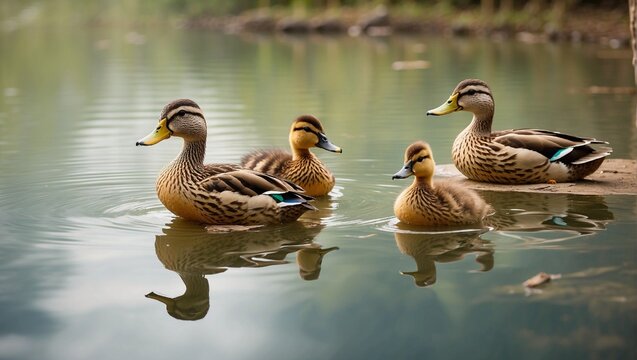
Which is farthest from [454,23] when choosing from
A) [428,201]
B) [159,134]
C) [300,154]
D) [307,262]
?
[307,262]

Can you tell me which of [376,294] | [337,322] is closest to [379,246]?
[376,294]

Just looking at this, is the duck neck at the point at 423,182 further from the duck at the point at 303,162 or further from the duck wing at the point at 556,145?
the duck wing at the point at 556,145

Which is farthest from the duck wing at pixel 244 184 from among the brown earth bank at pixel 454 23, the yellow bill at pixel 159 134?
the brown earth bank at pixel 454 23

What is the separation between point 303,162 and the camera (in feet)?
25.5

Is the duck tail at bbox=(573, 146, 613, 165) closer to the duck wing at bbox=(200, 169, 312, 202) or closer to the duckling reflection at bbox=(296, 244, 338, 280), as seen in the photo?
the duck wing at bbox=(200, 169, 312, 202)

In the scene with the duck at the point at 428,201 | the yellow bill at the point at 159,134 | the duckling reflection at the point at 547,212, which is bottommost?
the duckling reflection at the point at 547,212

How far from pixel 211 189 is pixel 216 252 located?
0.69 m

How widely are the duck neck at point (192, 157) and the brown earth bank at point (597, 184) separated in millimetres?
2358

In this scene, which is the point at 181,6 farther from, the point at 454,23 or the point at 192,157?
the point at 192,157

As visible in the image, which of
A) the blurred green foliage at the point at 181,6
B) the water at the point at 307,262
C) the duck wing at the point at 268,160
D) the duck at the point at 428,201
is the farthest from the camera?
the blurred green foliage at the point at 181,6

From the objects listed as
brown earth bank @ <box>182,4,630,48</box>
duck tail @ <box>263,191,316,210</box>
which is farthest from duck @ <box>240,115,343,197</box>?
brown earth bank @ <box>182,4,630,48</box>

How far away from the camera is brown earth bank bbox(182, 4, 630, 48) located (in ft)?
85.5

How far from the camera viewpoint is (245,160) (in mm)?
7996

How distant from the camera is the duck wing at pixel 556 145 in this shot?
7.83 metres
